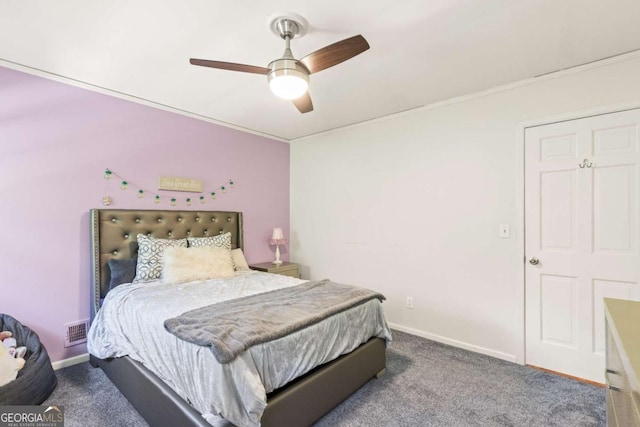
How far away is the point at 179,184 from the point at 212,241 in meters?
0.72

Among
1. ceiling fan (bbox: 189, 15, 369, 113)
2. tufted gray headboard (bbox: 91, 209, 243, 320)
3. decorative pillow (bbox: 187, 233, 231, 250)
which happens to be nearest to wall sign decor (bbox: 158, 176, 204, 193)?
tufted gray headboard (bbox: 91, 209, 243, 320)

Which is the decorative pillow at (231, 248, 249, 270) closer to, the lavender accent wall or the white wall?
the lavender accent wall

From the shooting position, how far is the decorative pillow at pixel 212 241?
3143 mm

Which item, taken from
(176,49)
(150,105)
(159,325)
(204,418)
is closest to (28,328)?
(159,325)

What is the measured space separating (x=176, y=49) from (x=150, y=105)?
4.00ft

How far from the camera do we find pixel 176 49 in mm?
2119

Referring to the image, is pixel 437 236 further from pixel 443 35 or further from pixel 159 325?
pixel 159 325

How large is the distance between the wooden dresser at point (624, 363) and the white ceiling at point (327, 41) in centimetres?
162

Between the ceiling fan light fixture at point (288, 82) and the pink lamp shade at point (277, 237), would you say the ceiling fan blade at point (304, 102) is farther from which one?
the pink lamp shade at point (277, 237)

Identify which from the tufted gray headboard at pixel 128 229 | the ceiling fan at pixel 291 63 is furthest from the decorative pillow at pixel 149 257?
the ceiling fan at pixel 291 63

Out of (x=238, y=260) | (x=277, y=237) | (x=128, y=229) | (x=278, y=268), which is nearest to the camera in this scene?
(x=128, y=229)

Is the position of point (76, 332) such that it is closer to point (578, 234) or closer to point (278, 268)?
point (278, 268)

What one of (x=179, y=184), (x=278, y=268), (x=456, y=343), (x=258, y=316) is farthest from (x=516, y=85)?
(x=179, y=184)

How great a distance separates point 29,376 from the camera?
1.93 meters
